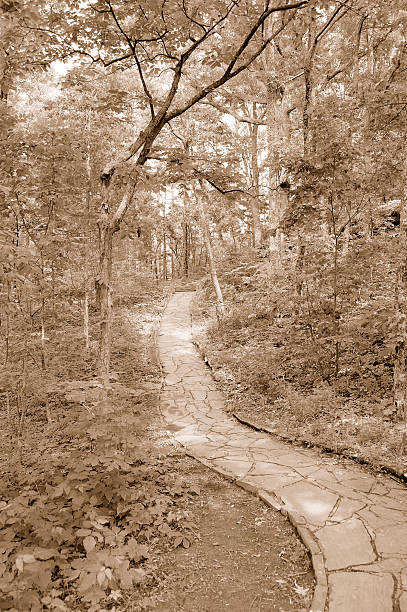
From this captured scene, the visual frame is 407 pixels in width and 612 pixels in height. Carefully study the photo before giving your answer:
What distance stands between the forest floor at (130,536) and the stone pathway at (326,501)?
179 millimetres

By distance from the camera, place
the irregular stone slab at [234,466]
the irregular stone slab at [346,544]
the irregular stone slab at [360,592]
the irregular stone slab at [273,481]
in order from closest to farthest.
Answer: the irregular stone slab at [360,592], the irregular stone slab at [346,544], the irregular stone slab at [273,481], the irregular stone slab at [234,466]

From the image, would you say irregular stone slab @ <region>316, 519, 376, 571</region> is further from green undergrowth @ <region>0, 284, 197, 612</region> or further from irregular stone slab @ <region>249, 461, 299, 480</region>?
green undergrowth @ <region>0, 284, 197, 612</region>

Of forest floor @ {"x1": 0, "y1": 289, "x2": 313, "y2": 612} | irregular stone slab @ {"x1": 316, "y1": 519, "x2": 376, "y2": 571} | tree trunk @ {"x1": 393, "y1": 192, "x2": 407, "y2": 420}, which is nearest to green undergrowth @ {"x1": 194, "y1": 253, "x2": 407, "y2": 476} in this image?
tree trunk @ {"x1": 393, "y1": 192, "x2": 407, "y2": 420}

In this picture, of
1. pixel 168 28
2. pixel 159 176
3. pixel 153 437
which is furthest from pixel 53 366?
pixel 168 28

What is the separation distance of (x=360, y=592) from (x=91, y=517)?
7.30ft

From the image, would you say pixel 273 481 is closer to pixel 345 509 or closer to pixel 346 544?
pixel 345 509

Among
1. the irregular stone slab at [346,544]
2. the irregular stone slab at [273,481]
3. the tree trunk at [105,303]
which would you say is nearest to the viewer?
the irregular stone slab at [346,544]

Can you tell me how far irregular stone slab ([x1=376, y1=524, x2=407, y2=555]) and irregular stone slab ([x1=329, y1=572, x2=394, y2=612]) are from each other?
0.37 metres

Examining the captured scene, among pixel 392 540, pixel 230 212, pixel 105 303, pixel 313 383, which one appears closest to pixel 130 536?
pixel 392 540

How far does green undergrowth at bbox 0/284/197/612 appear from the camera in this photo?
2.97 metres

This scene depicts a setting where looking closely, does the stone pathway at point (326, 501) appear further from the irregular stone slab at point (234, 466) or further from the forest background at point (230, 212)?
the forest background at point (230, 212)

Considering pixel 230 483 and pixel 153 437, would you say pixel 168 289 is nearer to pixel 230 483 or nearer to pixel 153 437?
pixel 153 437

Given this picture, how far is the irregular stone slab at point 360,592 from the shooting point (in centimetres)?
280

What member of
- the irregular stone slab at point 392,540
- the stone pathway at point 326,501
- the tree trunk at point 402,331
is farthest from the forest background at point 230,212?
the irregular stone slab at point 392,540
